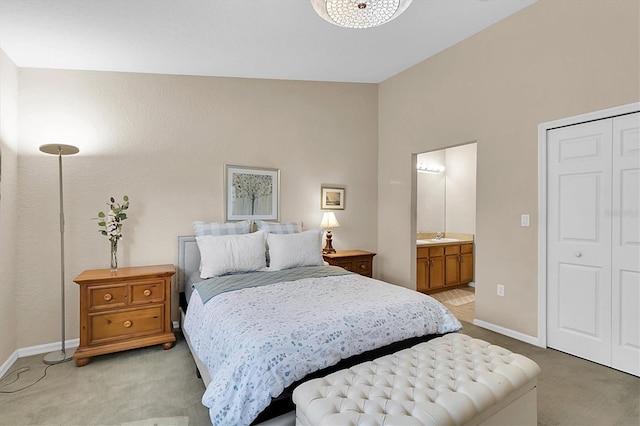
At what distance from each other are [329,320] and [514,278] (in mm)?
2281

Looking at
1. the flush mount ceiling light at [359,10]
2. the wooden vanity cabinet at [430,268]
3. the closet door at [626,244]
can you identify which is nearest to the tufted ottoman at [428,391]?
the closet door at [626,244]

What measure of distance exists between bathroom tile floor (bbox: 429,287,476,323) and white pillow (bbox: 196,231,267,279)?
245 centimetres

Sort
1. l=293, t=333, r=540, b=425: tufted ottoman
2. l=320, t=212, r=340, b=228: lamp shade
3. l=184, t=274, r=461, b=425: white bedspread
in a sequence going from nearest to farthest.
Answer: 1. l=293, t=333, r=540, b=425: tufted ottoman
2. l=184, t=274, r=461, b=425: white bedspread
3. l=320, t=212, r=340, b=228: lamp shade

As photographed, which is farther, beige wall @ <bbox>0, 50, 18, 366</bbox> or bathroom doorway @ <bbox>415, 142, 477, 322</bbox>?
bathroom doorway @ <bbox>415, 142, 477, 322</bbox>

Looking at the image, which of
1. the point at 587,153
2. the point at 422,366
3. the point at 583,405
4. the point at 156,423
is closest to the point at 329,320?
the point at 422,366

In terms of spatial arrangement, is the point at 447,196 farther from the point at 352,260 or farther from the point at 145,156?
the point at 145,156

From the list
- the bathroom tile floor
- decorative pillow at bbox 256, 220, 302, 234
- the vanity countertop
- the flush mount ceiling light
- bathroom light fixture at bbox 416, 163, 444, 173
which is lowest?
the bathroom tile floor

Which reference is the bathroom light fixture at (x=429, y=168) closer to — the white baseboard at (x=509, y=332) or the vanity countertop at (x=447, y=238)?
the vanity countertop at (x=447, y=238)

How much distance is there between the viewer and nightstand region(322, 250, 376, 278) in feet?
13.1

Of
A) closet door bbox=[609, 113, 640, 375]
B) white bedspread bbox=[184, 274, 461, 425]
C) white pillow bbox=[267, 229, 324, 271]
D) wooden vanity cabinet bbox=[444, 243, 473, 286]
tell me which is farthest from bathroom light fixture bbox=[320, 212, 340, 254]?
closet door bbox=[609, 113, 640, 375]

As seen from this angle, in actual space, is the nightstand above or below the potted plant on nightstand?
below

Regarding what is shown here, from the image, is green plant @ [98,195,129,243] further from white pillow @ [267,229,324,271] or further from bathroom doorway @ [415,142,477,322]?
bathroom doorway @ [415,142,477,322]

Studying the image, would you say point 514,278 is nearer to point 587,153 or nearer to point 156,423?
point 587,153

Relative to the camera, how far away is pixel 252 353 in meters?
1.57
